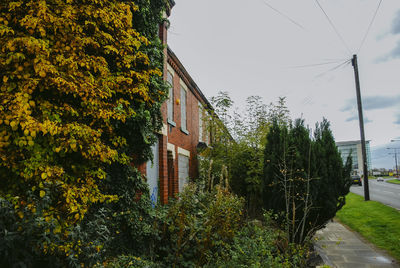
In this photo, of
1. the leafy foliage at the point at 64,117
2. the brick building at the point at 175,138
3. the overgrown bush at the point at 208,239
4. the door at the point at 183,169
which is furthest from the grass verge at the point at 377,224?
the leafy foliage at the point at 64,117

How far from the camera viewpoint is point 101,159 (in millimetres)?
4316

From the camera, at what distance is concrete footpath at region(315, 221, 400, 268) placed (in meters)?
5.87

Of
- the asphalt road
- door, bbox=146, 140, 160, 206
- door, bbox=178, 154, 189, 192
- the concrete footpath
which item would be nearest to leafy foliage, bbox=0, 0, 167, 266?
door, bbox=146, 140, 160, 206

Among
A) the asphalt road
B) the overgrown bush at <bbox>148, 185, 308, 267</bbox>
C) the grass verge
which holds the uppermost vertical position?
the overgrown bush at <bbox>148, 185, 308, 267</bbox>

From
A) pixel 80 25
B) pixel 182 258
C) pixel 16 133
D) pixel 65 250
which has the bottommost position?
pixel 182 258

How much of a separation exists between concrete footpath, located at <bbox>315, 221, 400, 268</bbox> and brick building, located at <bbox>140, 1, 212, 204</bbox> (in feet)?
12.8

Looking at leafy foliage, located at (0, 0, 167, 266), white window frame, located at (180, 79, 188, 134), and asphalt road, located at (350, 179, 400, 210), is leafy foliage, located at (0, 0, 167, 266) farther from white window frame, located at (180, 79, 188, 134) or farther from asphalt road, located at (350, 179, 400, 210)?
asphalt road, located at (350, 179, 400, 210)

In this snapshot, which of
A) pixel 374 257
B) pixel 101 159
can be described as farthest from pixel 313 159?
pixel 101 159

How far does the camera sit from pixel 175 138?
9.91 metres

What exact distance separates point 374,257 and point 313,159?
2624 mm

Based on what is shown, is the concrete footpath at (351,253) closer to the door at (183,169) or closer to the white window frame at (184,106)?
the door at (183,169)

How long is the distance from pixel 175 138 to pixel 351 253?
609cm

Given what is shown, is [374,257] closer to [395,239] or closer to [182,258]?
[395,239]

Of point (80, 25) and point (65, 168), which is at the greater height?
point (80, 25)
